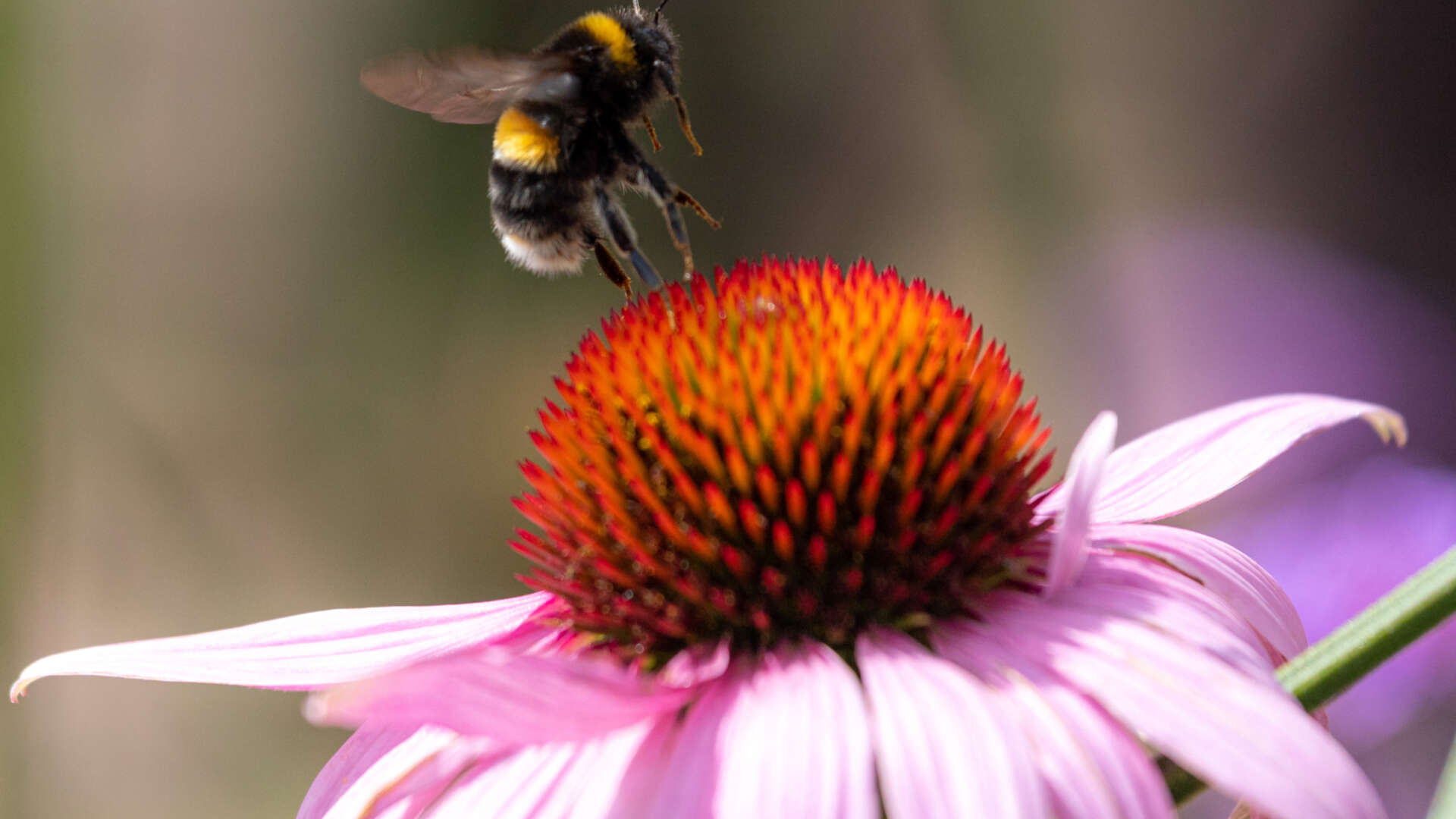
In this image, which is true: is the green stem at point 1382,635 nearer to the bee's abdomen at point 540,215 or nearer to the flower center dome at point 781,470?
the flower center dome at point 781,470

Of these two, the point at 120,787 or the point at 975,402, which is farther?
the point at 120,787

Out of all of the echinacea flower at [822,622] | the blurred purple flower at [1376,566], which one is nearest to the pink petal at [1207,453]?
the echinacea flower at [822,622]

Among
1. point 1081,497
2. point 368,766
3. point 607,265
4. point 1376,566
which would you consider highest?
point 607,265

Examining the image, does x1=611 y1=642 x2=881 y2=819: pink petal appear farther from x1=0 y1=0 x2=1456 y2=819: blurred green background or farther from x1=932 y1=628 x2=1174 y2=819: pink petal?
x1=0 y1=0 x2=1456 y2=819: blurred green background

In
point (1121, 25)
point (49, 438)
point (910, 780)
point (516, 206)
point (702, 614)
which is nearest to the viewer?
point (910, 780)

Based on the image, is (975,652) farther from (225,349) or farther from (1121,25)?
(225,349)

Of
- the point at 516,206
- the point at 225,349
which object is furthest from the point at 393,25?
the point at 516,206

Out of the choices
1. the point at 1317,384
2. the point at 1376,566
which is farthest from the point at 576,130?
the point at 1317,384

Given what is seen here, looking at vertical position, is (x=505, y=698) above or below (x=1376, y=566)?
above

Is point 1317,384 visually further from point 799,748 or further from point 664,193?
point 799,748
